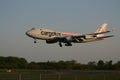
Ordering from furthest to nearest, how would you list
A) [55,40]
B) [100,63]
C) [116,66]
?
[100,63] < [116,66] < [55,40]

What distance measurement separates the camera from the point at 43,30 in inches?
2055

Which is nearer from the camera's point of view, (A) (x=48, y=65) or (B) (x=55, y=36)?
(B) (x=55, y=36)

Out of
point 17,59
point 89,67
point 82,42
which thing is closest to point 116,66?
point 89,67

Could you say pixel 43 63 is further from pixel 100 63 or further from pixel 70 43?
pixel 70 43

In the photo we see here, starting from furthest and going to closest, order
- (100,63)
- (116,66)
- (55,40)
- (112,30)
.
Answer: (100,63), (116,66), (55,40), (112,30)

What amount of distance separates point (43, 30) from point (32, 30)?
75.8 inches

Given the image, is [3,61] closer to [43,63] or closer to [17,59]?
[17,59]

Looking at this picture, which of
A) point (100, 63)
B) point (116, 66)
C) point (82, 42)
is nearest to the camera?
point (82, 42)

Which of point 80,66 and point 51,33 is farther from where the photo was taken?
point 80,66

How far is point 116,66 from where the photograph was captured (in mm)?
102625

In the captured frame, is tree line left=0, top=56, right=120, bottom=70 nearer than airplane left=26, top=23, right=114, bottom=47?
No

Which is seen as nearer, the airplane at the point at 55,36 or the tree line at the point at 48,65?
the airplane at the point at 55,36

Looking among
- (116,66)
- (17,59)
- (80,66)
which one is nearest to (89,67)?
(80,66)

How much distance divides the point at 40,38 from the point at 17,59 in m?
61.3
